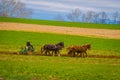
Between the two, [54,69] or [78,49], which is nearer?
[54,69]

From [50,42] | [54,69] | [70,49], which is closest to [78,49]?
[70,49]

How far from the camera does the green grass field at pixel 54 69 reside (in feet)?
63.4

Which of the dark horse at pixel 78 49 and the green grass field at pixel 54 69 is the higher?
the dark horse at pixel 78 49

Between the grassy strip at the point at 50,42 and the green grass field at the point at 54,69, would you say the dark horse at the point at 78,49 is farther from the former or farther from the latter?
the grassy strip at the point at 50,42

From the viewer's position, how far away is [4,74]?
768 inches

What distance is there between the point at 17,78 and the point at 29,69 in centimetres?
198

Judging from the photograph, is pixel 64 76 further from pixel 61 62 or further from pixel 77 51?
pixel 77 51

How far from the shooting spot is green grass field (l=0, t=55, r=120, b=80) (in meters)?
19.3

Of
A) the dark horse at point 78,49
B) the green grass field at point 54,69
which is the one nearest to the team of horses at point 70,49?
the dark horse at point 78,49

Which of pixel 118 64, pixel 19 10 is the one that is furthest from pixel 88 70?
pixel 19 10

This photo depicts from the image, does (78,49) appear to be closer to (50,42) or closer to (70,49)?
(70,49)

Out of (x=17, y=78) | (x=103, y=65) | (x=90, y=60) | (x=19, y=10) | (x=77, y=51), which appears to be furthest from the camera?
(x=19, y=10)

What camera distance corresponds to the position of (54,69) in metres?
20.9

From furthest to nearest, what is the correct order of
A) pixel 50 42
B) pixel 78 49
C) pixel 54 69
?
1. pixel 50 42
2. pixel 78 49
3. pixel 54 69
